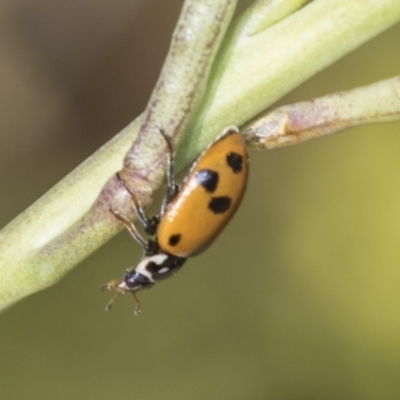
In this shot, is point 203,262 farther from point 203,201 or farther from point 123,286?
point 203,201

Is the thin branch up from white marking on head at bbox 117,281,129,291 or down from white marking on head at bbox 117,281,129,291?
down

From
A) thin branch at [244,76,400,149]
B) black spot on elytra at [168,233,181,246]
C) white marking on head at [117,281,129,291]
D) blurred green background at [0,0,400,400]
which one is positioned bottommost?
thin branch at [244,76,400,149]

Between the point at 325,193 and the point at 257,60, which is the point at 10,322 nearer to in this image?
the point at 325,193

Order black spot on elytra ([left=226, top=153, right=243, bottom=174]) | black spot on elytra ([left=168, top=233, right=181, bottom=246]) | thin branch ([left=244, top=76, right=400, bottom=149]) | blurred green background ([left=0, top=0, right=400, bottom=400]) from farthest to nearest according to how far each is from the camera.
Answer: blurred green background ([left=0, top=0, right=400, bottom=400])
black spot on elytra ([left=168, top=233, right=181, bottom=246])
black spot on elytra ([left=226, top=153, right=243, bottom=174])
thin branch ([left=244, top=76, right=400, bottom=149])

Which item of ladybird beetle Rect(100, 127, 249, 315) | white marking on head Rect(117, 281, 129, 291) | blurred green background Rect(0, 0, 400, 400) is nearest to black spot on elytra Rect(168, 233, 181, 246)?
ladybird beetle Rect(100, 127, 249, 315)

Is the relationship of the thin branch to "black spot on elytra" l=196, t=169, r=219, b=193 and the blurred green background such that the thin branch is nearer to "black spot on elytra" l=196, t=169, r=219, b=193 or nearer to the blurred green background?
"black spot on elytra" l=196, t=169, r=219, b=193
